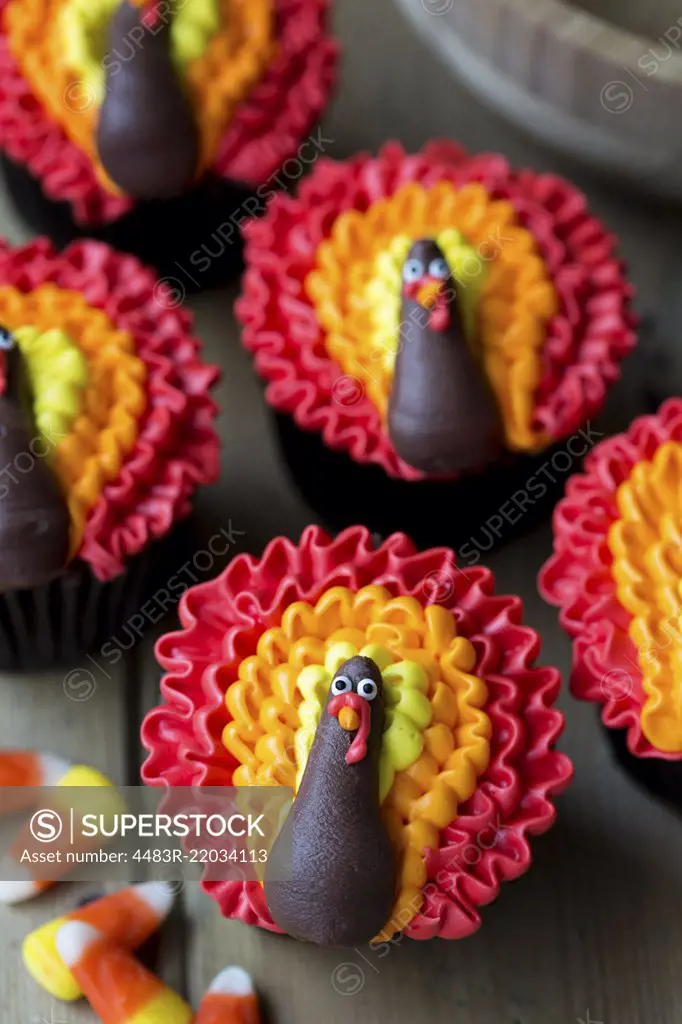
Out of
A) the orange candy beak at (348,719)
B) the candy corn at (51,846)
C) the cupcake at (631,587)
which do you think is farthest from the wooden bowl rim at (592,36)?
the candy corn at (51,846)

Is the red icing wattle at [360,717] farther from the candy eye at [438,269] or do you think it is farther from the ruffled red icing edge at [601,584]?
the candy eye at [438,269]

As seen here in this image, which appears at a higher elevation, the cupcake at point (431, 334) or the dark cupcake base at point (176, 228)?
the cupcake at point (431, 334)

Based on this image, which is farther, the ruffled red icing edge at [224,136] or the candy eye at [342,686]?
the ruffled red icing edge at [224,136]

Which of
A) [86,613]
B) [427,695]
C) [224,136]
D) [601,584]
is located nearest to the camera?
[427,695]

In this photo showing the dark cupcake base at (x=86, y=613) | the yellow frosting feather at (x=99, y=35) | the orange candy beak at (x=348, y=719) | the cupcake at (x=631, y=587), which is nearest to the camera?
the orange candy beak at (x=348, y=719)

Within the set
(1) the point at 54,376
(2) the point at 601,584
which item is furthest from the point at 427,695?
(1) the point at 54,376

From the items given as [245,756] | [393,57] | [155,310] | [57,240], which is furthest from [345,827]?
[393,57]

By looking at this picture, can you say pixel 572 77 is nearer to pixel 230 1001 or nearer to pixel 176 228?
pixel 176 228
